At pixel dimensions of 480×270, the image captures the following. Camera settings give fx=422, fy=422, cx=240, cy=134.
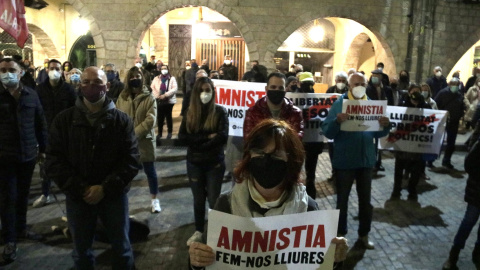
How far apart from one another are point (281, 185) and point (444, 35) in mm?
14906

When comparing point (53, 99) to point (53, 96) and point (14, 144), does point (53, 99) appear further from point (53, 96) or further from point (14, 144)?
point (14, 144)

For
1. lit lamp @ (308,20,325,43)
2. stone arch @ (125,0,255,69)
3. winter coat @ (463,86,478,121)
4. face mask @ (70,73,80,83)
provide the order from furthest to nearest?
1. lit lamp @ (308,20,325,43)
2. stone arch @ (125,0,255,69)
3. winter coat @ (463,86,478,121)
4. face mask @ (70,73,80,83)

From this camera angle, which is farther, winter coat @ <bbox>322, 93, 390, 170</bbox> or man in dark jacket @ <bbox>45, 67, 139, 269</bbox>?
winter coat @ <bbox>322, 93, 390, 170</bbox>

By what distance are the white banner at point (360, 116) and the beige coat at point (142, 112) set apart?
8.01ft

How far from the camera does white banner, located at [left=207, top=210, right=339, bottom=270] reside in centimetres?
208

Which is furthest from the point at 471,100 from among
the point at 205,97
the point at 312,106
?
the point at 205,97

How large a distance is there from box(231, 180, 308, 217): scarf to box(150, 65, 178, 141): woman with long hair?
8452mm

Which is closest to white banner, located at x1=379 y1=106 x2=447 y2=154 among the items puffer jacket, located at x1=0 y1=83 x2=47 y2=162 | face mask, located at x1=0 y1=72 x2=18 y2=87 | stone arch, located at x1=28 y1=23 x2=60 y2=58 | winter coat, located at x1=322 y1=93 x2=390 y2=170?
winter coat, located at x1=322 y1=93 x2=390 y2=170

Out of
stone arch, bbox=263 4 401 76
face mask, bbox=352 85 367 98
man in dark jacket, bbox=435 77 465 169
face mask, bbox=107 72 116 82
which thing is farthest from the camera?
stone arch, bbox=263 4 401 76

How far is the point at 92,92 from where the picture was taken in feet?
11.5

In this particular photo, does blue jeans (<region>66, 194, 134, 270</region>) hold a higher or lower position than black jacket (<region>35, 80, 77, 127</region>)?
lower

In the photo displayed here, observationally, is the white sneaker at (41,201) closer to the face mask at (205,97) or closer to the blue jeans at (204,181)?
the blue jeans at (204,181)

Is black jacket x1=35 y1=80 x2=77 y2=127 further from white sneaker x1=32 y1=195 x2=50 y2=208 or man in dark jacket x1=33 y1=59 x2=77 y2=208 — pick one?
white sneaker x1=32 y1=195 x2=50 y2=208

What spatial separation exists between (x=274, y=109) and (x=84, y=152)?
2.21m
